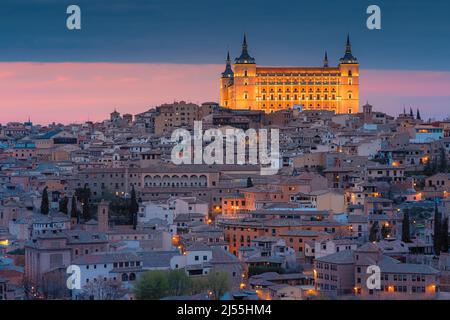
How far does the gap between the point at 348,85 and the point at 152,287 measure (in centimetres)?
3923

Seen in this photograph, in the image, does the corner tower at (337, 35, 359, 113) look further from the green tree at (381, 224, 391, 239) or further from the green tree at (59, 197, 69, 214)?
the green tree at (381, 224, 391, 239)

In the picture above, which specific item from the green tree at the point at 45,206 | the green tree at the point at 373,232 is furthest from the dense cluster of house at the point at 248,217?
the green tree at the point at 45,206

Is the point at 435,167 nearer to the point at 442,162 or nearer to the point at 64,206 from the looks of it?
the point at 442,162

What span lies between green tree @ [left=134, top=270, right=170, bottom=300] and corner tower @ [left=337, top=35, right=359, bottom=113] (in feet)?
126

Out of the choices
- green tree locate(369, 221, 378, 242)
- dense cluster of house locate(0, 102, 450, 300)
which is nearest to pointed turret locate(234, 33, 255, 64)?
dense cluster of house locate(0, 102, 450, 300)

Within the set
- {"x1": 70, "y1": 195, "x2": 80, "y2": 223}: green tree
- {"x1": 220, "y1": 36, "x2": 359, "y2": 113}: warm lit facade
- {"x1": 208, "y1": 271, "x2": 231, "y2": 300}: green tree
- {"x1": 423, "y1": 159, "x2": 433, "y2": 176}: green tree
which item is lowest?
{"x1": 208, "y1": 271, "x2": 231, "y2": 300}: green tree

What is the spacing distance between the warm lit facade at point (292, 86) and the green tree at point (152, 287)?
37384 mm

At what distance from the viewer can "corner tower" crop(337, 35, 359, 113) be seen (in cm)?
5338

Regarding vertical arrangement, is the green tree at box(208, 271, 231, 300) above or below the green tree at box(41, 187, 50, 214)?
below

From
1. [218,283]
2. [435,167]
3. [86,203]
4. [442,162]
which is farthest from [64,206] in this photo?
[218,283]

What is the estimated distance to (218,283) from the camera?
15.5 m

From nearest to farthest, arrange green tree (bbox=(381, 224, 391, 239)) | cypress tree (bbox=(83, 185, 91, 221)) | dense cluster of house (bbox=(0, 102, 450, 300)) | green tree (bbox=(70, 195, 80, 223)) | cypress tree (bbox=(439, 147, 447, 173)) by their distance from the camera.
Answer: dense cluster of house (bbox=(0, 102, 450, 300)) → green tree (bbox=(381, 224, 391, 239)) → green tree (bbox=(70, 195, 80, 223)) → cypress tree (bbox=(83, 185, 91, 221)) → cypress tree (bbox=(439, 147, 447, 173))

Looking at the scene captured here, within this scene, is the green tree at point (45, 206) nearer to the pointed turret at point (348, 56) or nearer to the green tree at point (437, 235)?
the green tree at point (437, 235)
